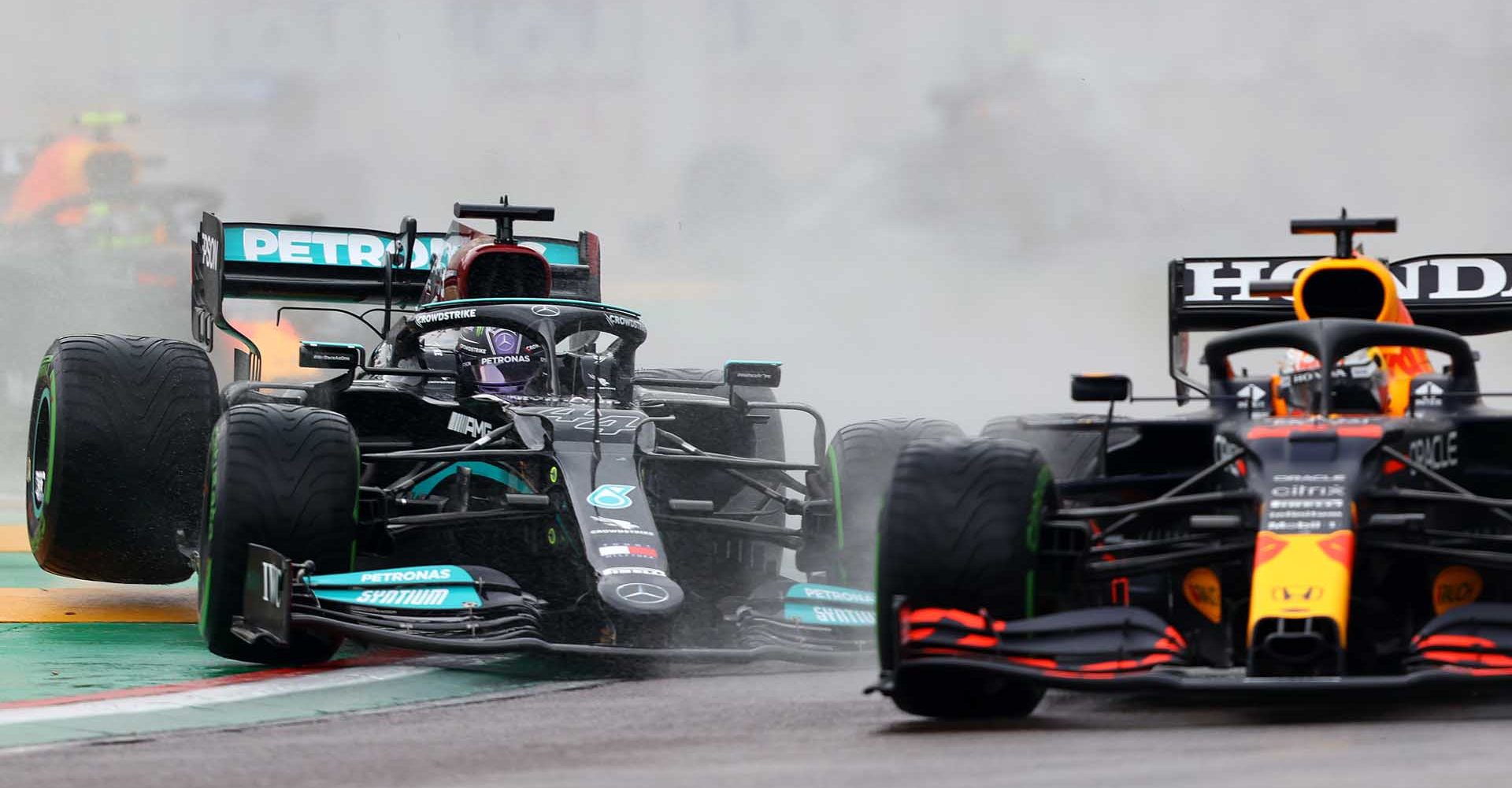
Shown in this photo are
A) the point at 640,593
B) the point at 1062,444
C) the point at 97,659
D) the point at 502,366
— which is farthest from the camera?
the point at 502,366

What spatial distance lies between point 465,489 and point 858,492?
178cm

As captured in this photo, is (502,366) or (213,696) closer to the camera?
(213,696)

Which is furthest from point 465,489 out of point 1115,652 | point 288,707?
point 1115,652

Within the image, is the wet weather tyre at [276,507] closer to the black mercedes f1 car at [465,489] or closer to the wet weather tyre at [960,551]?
the black mercedes f1 car at [465,489]

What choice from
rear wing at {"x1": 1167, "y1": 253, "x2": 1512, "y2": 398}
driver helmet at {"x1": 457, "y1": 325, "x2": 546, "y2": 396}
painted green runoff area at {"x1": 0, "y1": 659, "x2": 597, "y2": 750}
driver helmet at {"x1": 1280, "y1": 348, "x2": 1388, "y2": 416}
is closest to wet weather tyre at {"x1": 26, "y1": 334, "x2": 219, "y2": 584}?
driver helmet at {"x1": 457, "y1": 325, "x2": 546, "y2": 396}

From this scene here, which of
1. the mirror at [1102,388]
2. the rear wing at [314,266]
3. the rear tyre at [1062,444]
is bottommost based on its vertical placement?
the rear tyre at [1062,444]

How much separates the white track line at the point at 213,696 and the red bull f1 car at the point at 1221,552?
2570mm

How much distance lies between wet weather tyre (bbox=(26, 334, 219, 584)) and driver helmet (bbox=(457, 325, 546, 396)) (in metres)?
1.26

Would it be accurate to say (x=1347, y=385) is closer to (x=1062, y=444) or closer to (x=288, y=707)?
(x=1062, y=444)

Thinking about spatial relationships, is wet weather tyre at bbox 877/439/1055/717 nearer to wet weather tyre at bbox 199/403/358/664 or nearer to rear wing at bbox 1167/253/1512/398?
wet weather tyre at bbox 199/403/358/664

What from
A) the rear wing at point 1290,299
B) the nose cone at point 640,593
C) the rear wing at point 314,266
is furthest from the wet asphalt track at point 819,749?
the rear wing at point 314,266

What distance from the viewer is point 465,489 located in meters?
9.81

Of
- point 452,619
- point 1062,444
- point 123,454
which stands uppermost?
point 1062,444

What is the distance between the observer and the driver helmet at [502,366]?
10.8m
